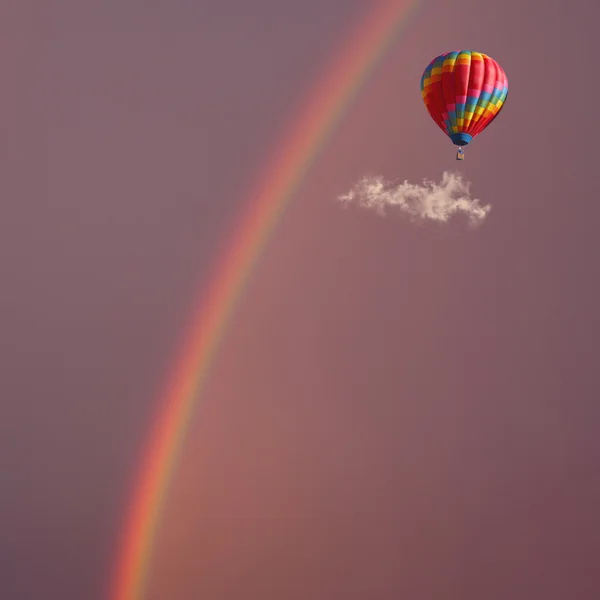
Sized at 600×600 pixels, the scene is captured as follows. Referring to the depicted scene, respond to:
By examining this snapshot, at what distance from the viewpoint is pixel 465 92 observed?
26.8 metres

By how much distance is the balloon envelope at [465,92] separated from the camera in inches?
1054

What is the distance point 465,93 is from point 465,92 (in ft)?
0.15

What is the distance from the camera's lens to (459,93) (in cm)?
2689

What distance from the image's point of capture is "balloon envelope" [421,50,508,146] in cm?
2678

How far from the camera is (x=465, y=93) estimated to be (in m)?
26.8

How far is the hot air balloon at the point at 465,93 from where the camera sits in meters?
26.8

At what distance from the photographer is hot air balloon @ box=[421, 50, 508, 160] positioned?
87.9 ft
